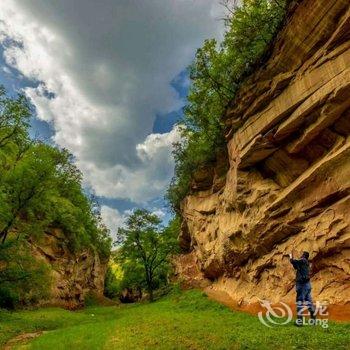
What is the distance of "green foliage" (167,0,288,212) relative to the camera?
93.1 feet

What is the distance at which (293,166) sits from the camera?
24156 mm

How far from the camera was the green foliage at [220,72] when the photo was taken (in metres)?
28.4

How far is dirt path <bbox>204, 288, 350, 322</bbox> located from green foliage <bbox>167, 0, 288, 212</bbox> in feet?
49.6

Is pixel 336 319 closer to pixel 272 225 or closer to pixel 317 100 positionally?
pixel 272 225

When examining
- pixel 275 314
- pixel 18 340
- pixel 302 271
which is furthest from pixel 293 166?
pixel 18 340

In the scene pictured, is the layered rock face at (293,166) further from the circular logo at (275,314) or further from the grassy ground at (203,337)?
the grassy ground at (203,337)

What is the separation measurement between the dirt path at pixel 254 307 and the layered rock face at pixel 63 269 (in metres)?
22.3

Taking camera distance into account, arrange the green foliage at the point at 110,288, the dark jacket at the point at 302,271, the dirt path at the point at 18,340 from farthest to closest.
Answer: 1. the green foliage at the point at 110,288
2. the dirt path at the point at 18,340
3. the dark jacket at the point at 302,271

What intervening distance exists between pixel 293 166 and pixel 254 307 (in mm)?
9913

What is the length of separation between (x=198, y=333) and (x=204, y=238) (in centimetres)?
2364

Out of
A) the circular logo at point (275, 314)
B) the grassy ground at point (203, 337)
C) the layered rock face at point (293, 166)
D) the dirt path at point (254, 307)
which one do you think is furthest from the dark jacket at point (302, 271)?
the layered rock face at point (293, 166)

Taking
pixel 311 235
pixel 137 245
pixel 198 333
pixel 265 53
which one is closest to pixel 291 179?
pixel 311 235

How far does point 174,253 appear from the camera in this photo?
51094mm

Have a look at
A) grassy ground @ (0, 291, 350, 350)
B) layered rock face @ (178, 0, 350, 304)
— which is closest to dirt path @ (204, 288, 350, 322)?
layered rock face @ (178, 0, 350, 304)
